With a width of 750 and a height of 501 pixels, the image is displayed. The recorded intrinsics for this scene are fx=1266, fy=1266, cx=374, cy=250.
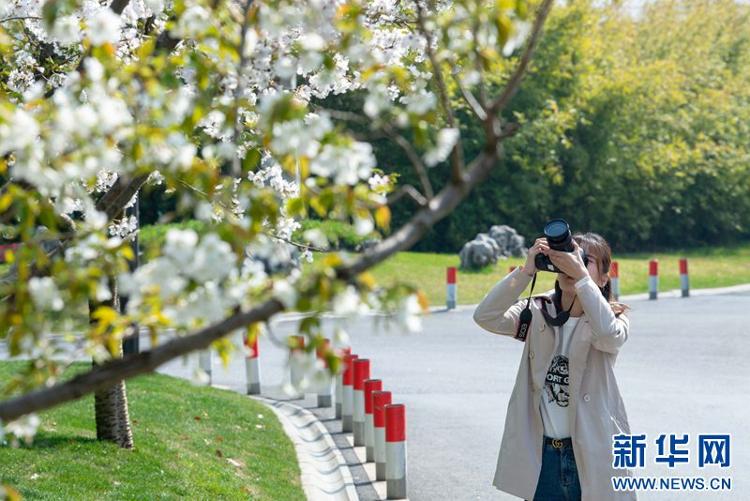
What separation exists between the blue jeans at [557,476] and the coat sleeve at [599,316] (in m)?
0.48

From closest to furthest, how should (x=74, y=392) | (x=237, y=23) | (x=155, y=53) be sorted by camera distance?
1. (x=74, y=392)
2. (x=237, y=23)
3. (x=155, y=53)

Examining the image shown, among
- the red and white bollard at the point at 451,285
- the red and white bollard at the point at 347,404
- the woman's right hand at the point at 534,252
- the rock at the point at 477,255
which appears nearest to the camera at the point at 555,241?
the woman's right hand at the point at 534,252

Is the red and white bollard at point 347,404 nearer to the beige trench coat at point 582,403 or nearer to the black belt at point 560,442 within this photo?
the beige trench coat at point 582,403

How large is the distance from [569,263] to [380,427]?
13.5 ft

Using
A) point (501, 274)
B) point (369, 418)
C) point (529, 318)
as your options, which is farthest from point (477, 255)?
point (529, 318)

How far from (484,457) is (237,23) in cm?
713

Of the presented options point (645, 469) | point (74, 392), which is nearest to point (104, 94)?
point (74, 392)

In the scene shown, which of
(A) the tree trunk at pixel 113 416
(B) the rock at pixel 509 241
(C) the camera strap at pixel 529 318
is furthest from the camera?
(B) the rock at pixel 509 241

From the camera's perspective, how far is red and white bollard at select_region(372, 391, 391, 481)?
901 centimetres

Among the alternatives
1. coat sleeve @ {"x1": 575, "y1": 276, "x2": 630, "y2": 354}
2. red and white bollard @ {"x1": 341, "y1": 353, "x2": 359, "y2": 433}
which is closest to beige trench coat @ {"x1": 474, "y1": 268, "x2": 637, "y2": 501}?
coat sleeve @ {"x1": 575, "y1": 276, "x2": 630, "y2": 354}

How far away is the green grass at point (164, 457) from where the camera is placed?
7.64 meters

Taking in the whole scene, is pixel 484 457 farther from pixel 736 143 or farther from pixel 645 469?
pixel 736 143

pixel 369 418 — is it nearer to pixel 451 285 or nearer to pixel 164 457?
pixel 164 457

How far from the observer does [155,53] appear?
15.4 feet
